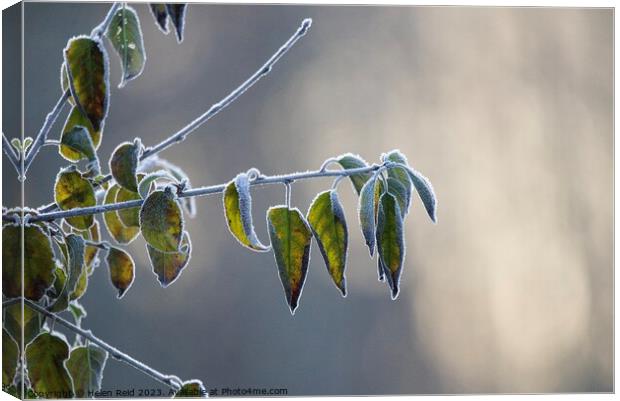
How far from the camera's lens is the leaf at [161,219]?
0.78 meters

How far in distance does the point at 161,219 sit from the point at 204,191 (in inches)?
2.1

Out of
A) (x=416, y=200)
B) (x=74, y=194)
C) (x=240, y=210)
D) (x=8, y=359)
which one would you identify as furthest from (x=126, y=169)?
(x=416, y=200)

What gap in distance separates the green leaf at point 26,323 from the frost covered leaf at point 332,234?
0.47m

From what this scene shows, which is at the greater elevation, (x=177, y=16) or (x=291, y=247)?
(x=177, y=16)

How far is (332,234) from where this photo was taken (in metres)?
0.68

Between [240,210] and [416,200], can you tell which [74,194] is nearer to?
[240,210]

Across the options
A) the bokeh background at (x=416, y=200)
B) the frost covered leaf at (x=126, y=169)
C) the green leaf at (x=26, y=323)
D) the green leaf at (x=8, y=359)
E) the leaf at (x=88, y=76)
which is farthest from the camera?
the bokeh background at (x=416, y=200)

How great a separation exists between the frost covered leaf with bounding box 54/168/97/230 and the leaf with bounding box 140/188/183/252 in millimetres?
147

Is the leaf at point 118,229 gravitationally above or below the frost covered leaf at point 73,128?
below

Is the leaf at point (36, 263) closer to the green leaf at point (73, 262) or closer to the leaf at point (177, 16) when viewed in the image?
the green leaf at point (73, 262)

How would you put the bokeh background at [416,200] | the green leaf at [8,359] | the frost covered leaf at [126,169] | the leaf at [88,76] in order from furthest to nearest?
the bokeh background at [416,200], the green leaf at [8,359], the frost covered leaf at [126,169], the leaf at [88,76]

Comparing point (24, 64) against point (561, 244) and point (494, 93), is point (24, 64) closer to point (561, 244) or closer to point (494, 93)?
point (494, 93)

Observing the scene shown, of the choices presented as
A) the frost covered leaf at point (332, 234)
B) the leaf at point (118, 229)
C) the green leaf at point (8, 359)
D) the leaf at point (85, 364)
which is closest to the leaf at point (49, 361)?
the leaf at point (85, 364)

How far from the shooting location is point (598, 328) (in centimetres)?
194
